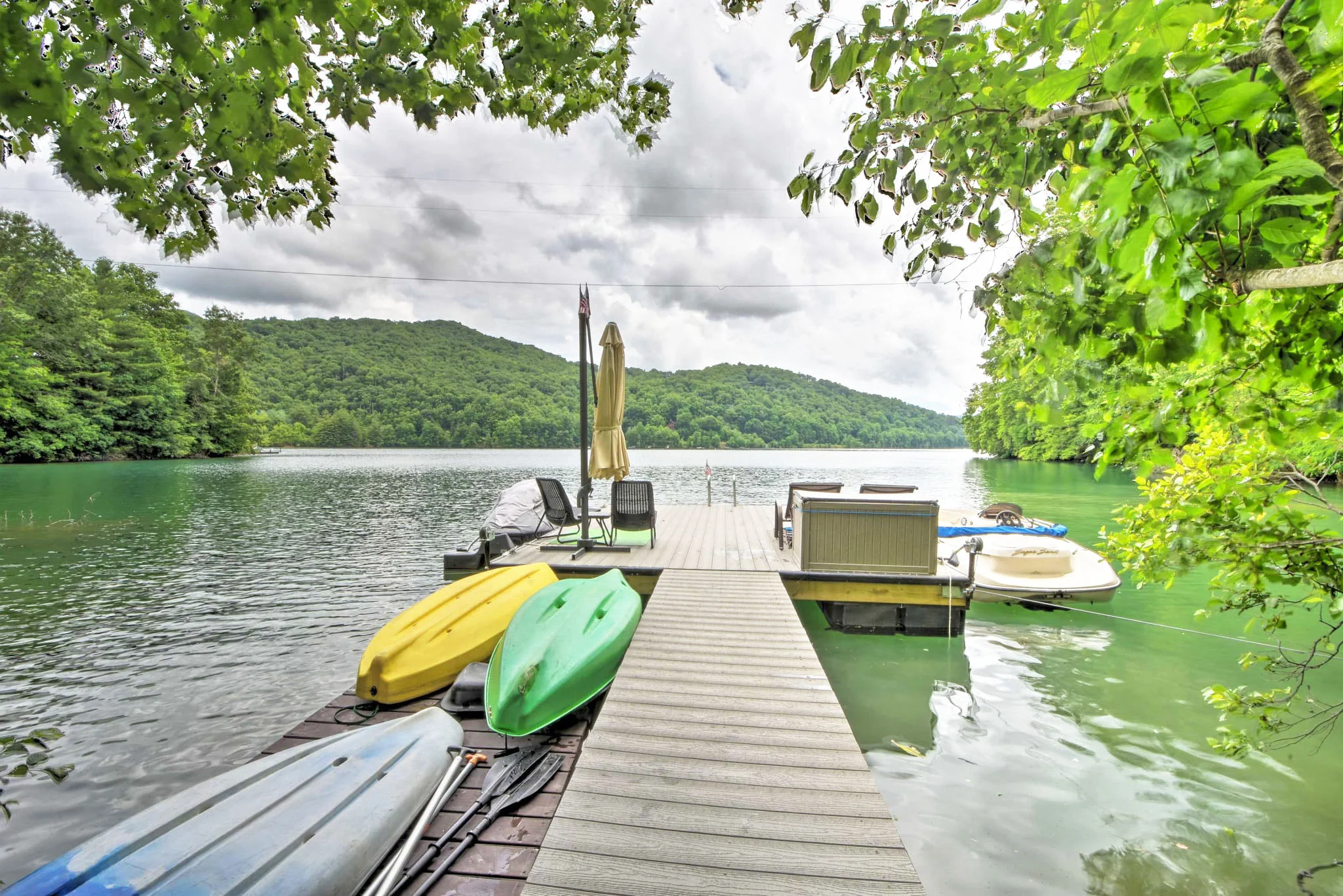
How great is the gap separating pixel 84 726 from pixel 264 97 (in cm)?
652

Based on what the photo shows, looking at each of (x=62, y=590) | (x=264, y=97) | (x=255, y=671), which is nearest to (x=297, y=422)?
(x=62, y=590)

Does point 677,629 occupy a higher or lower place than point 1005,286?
lower

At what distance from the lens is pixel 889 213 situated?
6.93ft

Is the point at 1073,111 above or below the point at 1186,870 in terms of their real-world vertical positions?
above

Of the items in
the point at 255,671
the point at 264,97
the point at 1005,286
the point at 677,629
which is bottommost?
the point at 255,671

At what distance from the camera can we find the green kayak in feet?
12.1

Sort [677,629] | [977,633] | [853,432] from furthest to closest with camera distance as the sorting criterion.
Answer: [853,432], [977,633], [677,629]

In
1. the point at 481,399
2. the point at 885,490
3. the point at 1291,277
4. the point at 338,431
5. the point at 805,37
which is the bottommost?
the point at 885,490

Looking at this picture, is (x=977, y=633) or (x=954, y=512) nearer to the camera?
(x=977, y=633)

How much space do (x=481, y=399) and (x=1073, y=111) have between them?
91.1 meters

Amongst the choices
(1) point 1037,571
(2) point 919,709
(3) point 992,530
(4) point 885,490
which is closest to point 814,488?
(4) point 885,490

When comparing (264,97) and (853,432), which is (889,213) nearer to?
(264,97)

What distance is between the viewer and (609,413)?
7.81m

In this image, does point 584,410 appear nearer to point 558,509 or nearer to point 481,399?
point 558,509
